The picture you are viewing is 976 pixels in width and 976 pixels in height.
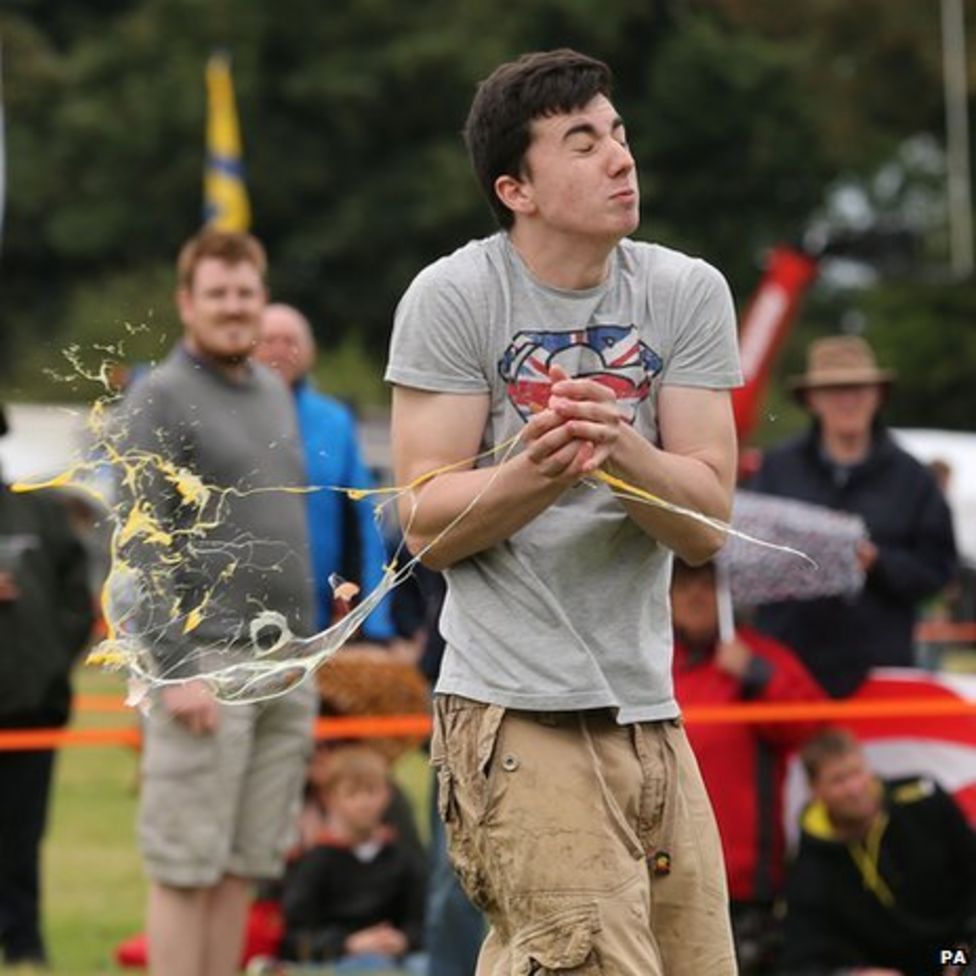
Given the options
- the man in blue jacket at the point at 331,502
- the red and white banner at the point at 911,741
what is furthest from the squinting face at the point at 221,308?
the red and white banner at the point at 911,741

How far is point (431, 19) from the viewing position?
55406mm

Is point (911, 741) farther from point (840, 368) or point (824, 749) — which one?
point (840, 368)

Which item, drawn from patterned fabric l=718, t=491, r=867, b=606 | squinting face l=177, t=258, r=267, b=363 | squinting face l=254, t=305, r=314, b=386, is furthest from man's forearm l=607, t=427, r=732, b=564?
patterned fabric l=718, t=491, r=867, b=606

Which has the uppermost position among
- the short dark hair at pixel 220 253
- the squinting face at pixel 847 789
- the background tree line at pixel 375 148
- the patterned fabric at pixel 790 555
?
the background tree line at pixel 375 148

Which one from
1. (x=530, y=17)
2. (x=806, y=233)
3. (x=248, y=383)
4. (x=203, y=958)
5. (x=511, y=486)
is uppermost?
(x=530, y=17)

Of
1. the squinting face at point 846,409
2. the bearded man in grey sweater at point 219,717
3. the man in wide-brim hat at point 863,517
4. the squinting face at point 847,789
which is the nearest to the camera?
the bearded man in grey sweater at point 219,717

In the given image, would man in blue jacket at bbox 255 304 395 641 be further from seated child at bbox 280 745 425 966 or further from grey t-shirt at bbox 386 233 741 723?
grey t-shirt at bbox 386 233 741 723

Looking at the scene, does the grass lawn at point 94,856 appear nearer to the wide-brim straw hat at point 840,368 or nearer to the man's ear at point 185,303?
the man's ear at point 185,303

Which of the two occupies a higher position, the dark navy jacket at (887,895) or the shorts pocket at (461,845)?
the shorts pocket at (461,845)

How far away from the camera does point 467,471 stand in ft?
16.6

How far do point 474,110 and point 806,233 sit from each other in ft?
165

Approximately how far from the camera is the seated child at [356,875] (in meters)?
10.1

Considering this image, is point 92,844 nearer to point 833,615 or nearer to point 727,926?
point 833,615

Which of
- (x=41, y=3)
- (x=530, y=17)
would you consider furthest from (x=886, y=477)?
(x=41, y=3)
